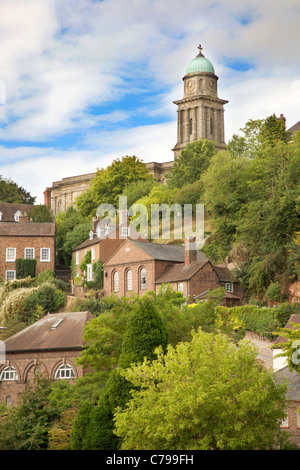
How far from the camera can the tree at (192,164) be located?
87.9 m

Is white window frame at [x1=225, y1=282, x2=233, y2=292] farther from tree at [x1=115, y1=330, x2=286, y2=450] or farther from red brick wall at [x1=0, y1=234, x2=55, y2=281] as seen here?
tree at [x1=115, y1=330, x2=286, y2=450]

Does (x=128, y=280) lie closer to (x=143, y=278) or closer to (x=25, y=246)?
(x=143, y=278)

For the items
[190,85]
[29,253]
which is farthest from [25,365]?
[190,85]

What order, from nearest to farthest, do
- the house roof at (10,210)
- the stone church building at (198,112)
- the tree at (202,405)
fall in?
the tree at (202,405), the house roof at (10,210), the stone church building at (198,112)

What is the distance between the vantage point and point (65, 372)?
4600 centimetres

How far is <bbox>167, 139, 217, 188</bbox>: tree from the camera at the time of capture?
87938 mm

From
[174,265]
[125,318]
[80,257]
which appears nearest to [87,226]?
[80,257]

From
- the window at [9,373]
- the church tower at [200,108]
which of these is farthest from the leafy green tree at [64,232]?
the window at [9,373]

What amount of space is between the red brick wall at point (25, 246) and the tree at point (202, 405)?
42.8 meters

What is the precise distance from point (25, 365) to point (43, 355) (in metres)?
1.44

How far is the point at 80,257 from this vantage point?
7181cm

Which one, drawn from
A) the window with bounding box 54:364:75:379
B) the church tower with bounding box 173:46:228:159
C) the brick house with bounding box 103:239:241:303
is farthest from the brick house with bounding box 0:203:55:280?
the church tower with bounding box 173:46:228:159

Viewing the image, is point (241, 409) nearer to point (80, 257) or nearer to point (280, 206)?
point (280, 206)

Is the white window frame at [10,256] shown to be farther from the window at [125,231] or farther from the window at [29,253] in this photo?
the window at [125,231]
